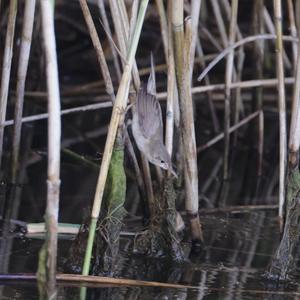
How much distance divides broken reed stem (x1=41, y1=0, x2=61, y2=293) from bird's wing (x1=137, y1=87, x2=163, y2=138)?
778 millimetres

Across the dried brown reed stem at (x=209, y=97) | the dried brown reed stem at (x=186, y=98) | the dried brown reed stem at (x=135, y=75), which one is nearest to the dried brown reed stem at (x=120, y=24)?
the dried brown reed stem at (x=135, y=75)

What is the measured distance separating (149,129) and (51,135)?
0.82m

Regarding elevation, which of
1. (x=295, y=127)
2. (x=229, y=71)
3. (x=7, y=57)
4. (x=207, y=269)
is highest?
(x=229, y=71)

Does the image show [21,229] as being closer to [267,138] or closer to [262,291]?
[262,291]

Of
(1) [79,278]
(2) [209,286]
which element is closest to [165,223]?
(2) [209,286]

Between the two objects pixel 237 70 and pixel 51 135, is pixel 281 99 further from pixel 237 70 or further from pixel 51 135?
pixel 237 70

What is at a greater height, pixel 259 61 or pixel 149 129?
pixel 259 61

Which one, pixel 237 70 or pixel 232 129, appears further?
pixel 237 70

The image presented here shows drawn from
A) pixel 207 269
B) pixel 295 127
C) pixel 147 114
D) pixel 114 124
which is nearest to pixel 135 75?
pixel 147 114

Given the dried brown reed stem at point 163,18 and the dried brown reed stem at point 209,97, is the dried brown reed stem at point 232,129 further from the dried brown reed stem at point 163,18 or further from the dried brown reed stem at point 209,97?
the dried brown reed stem at point 163,18

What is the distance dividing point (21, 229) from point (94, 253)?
0.51m

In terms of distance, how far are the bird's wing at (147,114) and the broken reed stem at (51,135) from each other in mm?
778

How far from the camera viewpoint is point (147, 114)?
120 inches

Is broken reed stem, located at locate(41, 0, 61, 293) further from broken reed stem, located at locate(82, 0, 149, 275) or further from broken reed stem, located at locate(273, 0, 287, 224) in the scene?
broken reed stem, located at locate(273, 0, 287, 224)
